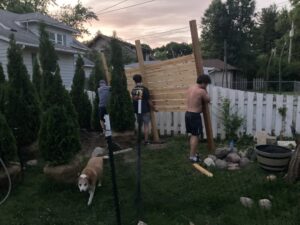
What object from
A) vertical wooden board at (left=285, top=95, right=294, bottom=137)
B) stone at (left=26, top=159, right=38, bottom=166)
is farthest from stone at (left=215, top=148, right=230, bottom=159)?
stone at (left=26, top=159, right=38, bottom=166)

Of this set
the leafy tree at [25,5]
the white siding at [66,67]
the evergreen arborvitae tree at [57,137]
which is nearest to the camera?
the evergreen arborvitae tree at [57,137]

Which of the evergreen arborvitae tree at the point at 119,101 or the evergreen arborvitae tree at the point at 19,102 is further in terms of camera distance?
the evergreen arborvitae tree at the point at 119,101

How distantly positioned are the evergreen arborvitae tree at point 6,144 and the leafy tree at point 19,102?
3.68 ft

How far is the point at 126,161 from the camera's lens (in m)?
5.86

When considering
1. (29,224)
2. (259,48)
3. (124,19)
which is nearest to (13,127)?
(29,224)

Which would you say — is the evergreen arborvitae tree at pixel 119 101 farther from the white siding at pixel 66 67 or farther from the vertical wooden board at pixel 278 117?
the white siding at pixel 66 67

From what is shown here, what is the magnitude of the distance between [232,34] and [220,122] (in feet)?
110

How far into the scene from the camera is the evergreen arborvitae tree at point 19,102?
565cm

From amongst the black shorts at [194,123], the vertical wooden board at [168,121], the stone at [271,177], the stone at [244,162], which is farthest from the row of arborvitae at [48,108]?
the stone at [271,177]

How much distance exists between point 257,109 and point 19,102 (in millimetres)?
5153

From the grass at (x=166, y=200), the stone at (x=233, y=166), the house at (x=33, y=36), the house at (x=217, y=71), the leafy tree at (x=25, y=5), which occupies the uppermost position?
the leafy tree at (x=25, y=5)

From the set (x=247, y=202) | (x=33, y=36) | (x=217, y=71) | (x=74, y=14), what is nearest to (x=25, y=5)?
(x=74, y=14)

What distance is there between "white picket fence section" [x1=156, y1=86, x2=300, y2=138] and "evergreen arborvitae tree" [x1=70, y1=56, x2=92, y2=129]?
3.64 m

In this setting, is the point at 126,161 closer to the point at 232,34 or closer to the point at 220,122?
the point at 220,122
